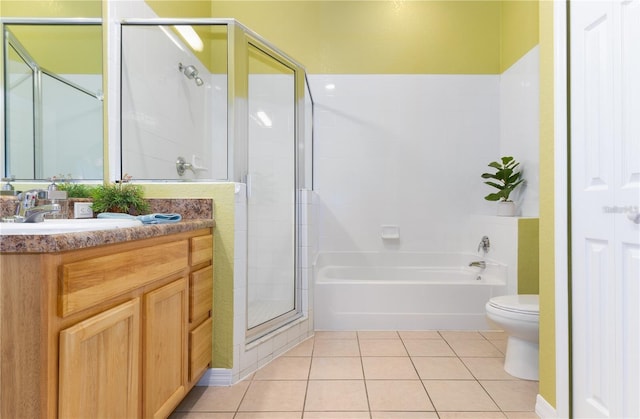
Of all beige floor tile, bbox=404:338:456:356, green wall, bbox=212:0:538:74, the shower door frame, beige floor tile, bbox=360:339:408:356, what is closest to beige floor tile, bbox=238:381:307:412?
the shower door frame

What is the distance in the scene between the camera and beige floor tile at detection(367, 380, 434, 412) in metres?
1.71

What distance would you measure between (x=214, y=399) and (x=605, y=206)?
184 cm

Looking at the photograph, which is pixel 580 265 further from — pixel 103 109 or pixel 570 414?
pixel 103 109

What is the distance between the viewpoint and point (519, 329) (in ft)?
6.40

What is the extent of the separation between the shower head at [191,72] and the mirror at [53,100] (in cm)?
95

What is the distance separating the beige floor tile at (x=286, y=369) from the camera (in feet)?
6.64

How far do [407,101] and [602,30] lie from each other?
2.26 metres

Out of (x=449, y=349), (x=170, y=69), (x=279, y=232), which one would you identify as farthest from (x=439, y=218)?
(x=170, y=69)

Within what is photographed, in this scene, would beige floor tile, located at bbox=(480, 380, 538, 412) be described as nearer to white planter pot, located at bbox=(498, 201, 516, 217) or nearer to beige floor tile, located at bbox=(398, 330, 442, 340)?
beige floor tile, located at bbox=(398, 330, 442, 340)

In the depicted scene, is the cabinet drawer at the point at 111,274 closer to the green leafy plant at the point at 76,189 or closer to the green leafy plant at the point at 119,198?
the green leafy plant at the point at 119,198

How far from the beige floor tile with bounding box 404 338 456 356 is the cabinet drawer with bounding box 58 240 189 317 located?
1.63m

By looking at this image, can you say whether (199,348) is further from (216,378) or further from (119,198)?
(119,198)

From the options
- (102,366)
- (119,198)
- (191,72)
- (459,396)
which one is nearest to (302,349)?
(459,396)

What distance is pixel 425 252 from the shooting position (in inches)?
138
